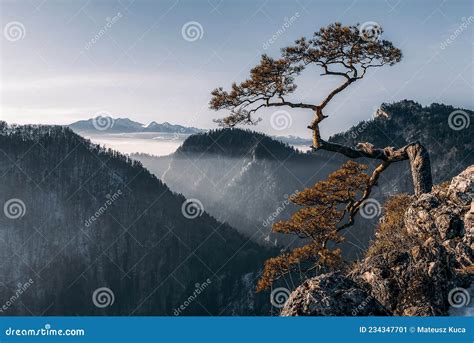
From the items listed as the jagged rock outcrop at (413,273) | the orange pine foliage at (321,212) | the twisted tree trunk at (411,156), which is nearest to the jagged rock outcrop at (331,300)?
the jagged rock outcrop at (413,273)

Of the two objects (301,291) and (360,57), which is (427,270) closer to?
(301,291)

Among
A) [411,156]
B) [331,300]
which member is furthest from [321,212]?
[331,300]

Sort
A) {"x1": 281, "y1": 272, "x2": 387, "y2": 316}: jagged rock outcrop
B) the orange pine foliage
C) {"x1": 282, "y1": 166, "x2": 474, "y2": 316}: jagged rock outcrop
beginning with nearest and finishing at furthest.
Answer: {"x1": 281, "y1": 272, "x2": 387, "y2": 316}: jagged rock outcrop → {"x1": 282, "y1": 166, "x2": 474, "y2": 316}: jagged rock outcrop → the orange pine foliage

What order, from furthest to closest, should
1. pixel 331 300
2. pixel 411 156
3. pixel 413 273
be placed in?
pixel 411 156 < pixel 413 273 < pixel 331 300

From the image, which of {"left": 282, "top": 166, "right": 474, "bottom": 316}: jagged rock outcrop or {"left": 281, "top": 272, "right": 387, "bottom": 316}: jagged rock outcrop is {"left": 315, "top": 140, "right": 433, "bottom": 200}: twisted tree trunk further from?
{"left": 281, "top": 272, "right": 387, "bottom": 316}: jagged rock outcrop

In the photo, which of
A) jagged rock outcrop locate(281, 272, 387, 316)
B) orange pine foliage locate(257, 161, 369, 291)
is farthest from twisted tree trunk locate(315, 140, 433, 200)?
jagged rock outcrop locate(281, 272, 387, 316)

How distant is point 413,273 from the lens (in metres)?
15.0

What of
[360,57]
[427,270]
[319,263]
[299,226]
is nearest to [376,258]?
[427,270]

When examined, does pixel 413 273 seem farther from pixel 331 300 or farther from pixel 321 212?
pixel 321 212

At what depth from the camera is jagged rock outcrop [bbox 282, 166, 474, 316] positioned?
43.1ft

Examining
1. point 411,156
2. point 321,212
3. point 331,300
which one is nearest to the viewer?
point 331,300

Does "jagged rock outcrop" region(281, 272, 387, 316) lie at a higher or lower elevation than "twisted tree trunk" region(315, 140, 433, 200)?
lower

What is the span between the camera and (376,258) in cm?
1588

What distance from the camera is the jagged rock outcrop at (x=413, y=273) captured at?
13.1 meters
